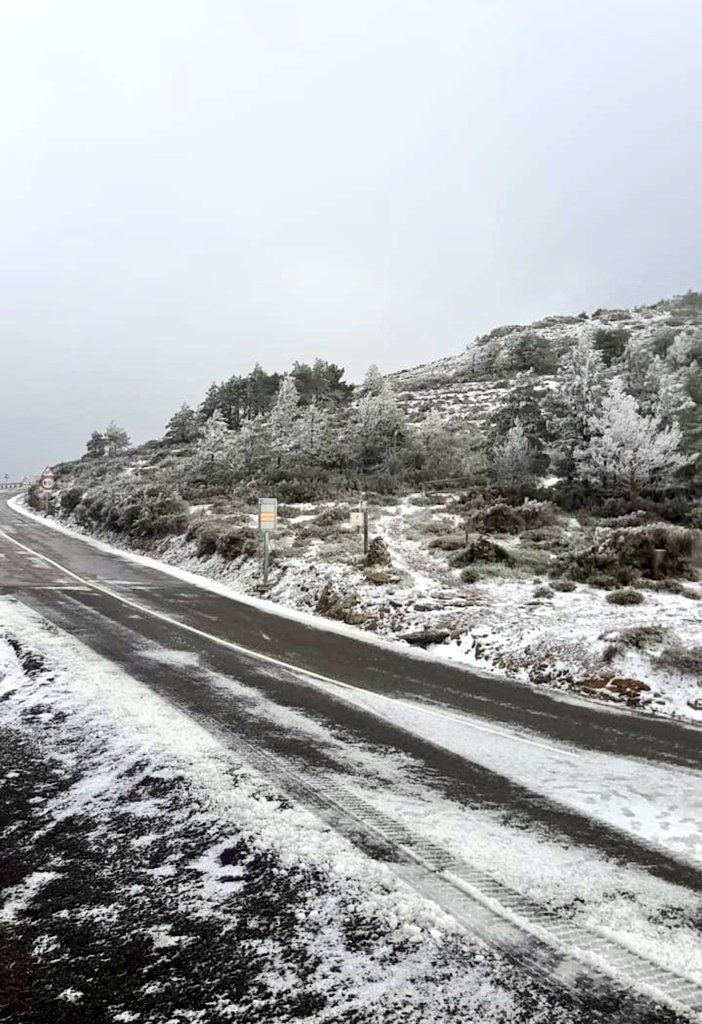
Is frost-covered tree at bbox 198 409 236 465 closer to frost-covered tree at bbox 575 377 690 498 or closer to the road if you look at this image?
frost-covered tree at bbox 575 377 690 498

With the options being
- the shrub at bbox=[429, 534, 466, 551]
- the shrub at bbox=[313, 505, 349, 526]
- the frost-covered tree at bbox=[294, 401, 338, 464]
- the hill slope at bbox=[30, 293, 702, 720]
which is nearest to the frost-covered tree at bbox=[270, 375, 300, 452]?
the hill slope at bbox=[30, 293, 702, 720]

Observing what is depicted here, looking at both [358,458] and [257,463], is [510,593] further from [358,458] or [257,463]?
[257,463]

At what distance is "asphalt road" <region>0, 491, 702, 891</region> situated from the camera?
4.67 m

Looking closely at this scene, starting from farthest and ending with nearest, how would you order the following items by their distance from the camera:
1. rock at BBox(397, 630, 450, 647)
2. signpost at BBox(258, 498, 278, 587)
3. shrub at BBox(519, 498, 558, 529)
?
shrub at BBox(519, 498, 558, 529)
signpost at BBox(258, 498, 278, 587)
rock at BBox(397, 630, 450, 647)

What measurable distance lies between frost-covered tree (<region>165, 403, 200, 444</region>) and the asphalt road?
40891 millimetres

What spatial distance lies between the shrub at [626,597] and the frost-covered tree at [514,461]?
1246 centimetres

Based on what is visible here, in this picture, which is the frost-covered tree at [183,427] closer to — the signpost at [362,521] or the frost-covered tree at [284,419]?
the frost-covered tree at [284,419]

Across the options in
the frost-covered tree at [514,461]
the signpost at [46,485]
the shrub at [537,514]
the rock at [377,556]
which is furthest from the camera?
the signpost at [46,485]

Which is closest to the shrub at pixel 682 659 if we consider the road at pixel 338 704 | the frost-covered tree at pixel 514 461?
the road at pixel 338 704

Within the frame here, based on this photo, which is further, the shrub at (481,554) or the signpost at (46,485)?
the signpost at (46,485)

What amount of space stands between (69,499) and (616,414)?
31.0m

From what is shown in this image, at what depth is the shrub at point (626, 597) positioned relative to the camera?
1098cm

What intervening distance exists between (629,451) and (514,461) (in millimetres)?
5138

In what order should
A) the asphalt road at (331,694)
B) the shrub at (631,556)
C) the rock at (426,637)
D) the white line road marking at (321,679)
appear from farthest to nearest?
the shrub at (631,556) → the rock at (426,637) → the white line road marking at (321,679) → the asphalt road at (331,694)
